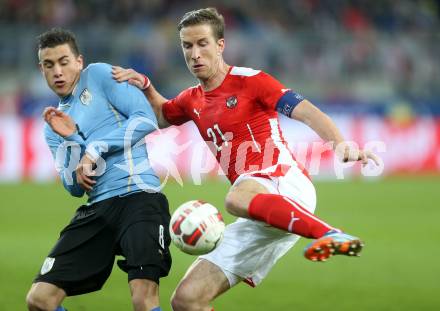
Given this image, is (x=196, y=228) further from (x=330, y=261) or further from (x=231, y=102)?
(x=330, y=261)

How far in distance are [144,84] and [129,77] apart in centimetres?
22

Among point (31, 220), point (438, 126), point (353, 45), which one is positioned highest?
point (353, 45)

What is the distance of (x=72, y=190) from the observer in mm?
5520

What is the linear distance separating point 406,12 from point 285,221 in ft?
55.7

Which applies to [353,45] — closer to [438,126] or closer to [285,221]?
[438,126]

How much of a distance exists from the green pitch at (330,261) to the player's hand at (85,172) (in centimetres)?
196

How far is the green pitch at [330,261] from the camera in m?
7.25

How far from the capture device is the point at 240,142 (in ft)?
17.7

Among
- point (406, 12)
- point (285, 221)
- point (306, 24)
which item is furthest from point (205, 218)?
point (406, 12)

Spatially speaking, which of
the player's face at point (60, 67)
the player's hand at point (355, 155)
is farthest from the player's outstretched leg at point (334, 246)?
the player's face at point (60, 67)

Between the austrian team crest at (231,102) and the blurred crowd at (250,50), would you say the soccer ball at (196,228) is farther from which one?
the blurred crowd at (250,50)

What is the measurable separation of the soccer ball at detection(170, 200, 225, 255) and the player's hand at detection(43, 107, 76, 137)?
1.04 metres

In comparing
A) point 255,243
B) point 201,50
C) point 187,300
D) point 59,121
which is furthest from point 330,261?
point 59,121

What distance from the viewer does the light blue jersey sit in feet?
17.8
